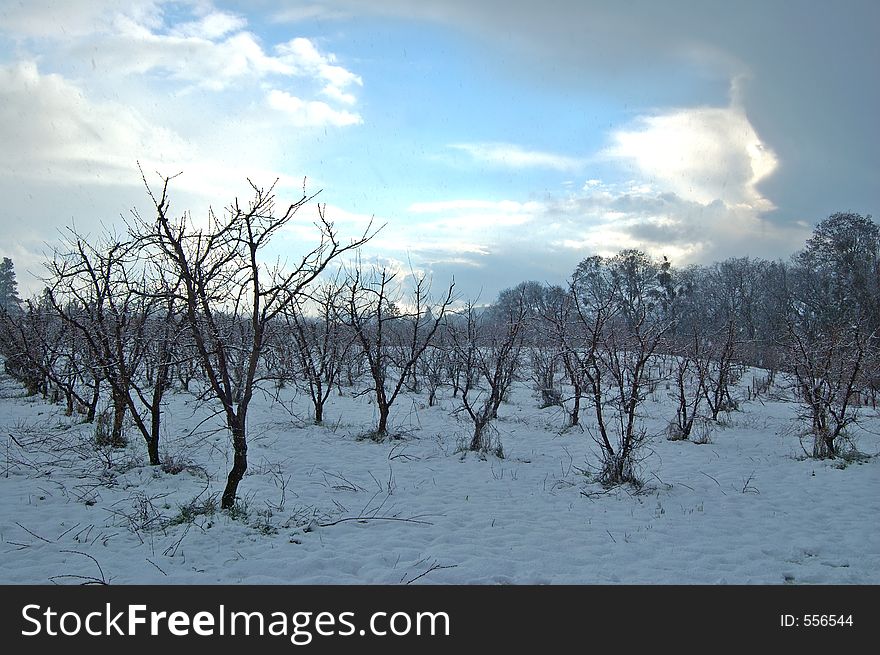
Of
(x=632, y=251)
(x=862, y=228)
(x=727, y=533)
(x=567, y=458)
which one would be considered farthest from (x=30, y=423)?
(x=632, y=251)

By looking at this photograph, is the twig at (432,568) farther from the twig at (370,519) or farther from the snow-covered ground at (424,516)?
the twig at (370,519)

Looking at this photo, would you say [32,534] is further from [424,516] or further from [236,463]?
[424,516]

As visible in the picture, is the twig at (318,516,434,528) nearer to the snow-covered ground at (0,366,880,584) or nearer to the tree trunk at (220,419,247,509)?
the snow-covered ground at (0,366,880,584)

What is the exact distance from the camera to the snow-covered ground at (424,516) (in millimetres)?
4867

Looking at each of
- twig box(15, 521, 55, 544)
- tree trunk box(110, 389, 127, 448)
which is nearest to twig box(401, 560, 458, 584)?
twig box(15, 521, 55, 544)

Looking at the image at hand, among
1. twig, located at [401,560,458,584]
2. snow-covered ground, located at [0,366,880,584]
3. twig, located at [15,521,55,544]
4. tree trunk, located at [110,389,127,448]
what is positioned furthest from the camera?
tree trunk, located at [110,389,127,448]

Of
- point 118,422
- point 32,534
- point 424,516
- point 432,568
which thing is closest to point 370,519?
point 424,516

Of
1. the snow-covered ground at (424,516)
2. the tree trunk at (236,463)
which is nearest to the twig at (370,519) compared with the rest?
the snow-covered ground at (424,516)

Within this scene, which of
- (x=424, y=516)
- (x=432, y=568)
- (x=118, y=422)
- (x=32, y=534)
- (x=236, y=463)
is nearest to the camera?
(x=432, y=568)

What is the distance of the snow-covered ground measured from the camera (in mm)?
4867

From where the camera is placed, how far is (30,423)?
40.1 feet

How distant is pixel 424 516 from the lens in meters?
6.56

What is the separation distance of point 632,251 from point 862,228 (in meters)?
16.7

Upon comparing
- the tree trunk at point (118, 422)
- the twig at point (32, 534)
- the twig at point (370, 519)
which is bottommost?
the twig at point (370, 519)
